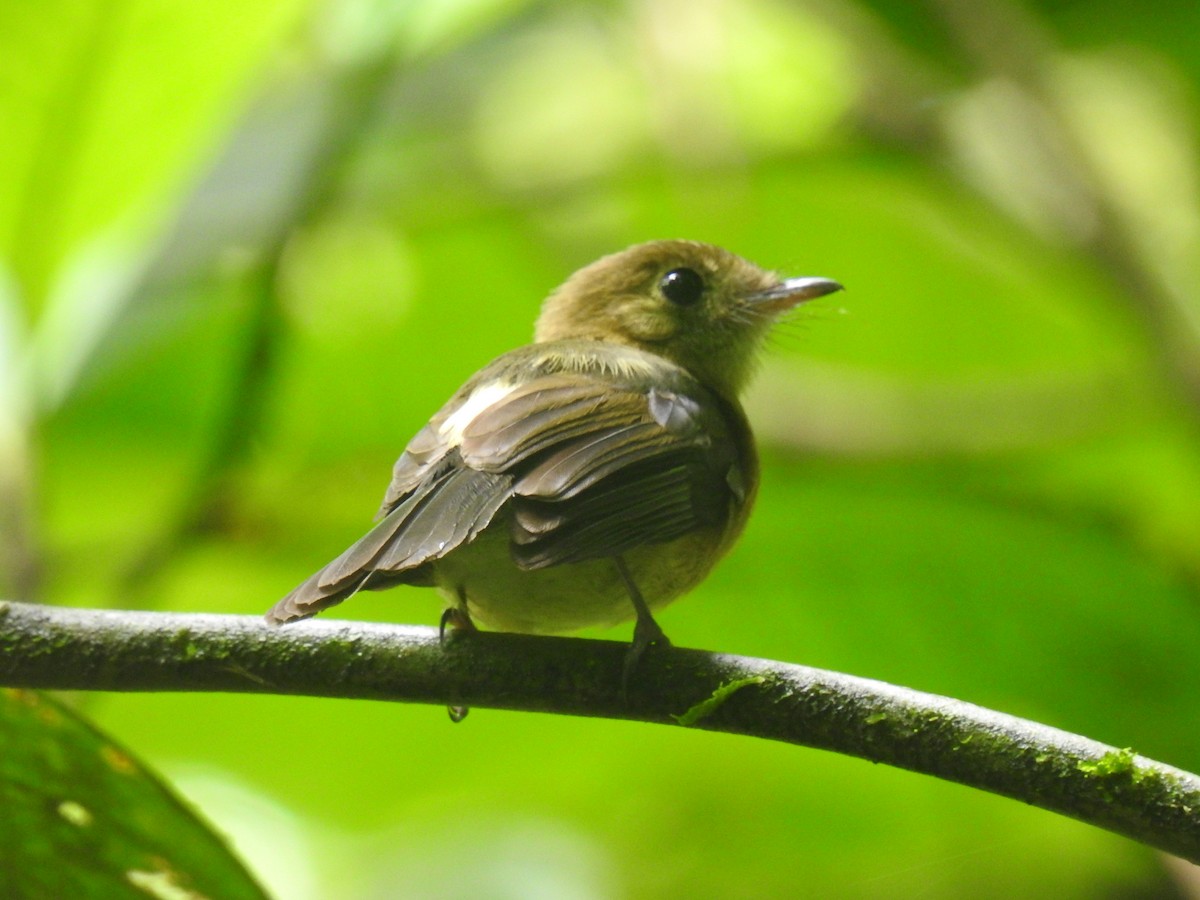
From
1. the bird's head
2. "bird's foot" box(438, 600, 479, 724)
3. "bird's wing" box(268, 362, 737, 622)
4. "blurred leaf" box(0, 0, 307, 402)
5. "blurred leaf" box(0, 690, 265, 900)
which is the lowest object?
"blurred leaf" box(0, 690, 265, 900)

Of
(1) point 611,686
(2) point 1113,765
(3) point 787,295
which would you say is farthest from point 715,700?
(3) point 787,295

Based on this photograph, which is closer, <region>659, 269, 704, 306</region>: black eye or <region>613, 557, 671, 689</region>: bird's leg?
<region>613, 557, 671, 689</region>: bird's leg

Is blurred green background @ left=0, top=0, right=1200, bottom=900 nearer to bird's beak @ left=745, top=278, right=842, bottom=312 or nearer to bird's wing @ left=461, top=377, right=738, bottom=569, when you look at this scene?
bird's beak @ left=745, top=278, right=842, bottom=312

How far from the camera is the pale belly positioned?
263 cm

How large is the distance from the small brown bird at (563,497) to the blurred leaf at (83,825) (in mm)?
378

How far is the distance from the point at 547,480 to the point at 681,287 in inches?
58.9

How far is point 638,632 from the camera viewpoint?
89.4 inches

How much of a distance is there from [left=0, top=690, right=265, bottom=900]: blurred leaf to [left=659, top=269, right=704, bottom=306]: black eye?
206cm

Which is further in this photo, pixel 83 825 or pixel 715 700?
pixel 83 825

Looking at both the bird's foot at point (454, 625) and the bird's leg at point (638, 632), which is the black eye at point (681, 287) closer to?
the bird's leg at point (638, 632)

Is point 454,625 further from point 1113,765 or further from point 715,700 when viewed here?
point 1113,765

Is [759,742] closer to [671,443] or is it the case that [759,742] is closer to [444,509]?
[671,443]

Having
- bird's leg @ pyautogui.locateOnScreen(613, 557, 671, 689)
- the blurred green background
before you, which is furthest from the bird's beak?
bird's leg @ pyautogui.locateOnScreen(613, 557, 671, 689)

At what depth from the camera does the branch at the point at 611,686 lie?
172 centimetres
